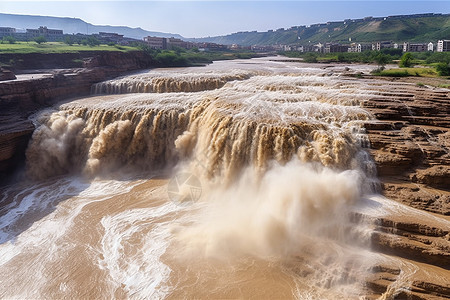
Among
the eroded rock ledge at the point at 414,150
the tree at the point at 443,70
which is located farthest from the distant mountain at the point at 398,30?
the eroded rock ledge at the point at 414,150

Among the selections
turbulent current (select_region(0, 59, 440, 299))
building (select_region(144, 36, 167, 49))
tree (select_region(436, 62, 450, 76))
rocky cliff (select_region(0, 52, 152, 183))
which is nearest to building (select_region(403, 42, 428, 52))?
tree (select_region(436, 62, 450, 76))

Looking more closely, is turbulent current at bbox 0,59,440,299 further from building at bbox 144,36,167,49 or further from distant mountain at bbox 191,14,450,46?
distant mountain at bbox 191,14,450,46

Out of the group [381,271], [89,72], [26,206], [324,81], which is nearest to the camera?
[381,271]

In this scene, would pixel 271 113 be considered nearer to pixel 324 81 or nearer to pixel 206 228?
pixel 206 228

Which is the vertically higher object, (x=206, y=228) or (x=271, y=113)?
(x=271, y=113)

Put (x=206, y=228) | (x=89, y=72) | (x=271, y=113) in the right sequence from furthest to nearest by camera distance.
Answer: (x=89, y=72) → (x=271, y=113) → (x=206, y=228)

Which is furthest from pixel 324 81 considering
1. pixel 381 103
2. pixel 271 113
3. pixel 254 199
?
pixel 254 199

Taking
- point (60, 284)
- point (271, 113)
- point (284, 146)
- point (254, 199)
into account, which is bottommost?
point (60, 284)
